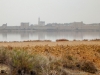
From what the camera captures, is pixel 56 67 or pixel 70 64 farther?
pixel 70 64

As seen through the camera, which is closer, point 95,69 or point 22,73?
point 22,73

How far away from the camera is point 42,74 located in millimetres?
7879

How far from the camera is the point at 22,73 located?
7.84 metres

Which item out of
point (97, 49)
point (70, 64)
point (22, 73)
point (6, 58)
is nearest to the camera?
point (22, 73)

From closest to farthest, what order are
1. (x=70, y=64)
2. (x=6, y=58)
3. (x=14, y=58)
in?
(x=14, y=58) < (x=6, y=58) < (x=70, y=64)

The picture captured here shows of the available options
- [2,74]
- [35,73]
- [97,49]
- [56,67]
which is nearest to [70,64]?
[56,67]

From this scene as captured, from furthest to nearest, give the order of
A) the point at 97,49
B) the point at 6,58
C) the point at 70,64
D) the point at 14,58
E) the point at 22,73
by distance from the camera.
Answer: the point at 97,49 < the point at 70,64 < the point at 6,58 < the point at 14,58 < the point at 22,73

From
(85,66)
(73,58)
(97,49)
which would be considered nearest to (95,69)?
(85,66)

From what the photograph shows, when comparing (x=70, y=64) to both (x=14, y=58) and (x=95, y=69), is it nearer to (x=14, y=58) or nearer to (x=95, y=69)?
(x=95, y=69)

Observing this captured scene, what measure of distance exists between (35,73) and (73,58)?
3.00 m

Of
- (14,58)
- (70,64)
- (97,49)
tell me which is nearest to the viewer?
(14,58)

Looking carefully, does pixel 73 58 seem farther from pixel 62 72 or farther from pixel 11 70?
pixel 11 70

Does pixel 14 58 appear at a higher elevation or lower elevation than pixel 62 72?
higher

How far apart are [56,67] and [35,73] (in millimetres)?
1041
